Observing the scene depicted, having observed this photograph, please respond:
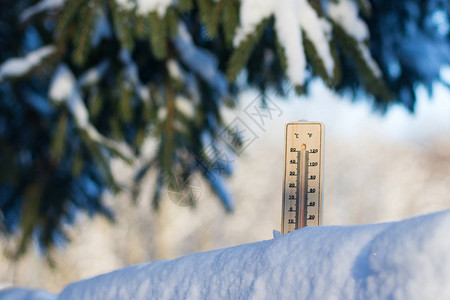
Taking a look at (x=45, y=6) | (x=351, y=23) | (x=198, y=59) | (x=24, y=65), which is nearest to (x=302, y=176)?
(x=351, y=23)

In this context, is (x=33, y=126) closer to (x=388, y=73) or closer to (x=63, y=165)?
(x=63, y=165)

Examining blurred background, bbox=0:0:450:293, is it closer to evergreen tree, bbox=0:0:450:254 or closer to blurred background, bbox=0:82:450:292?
evergreen tree, bbox=0:0:450:254

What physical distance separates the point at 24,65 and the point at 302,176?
7.85 ft

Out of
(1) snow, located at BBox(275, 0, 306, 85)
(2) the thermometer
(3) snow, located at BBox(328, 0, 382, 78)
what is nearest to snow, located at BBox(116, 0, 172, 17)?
(1) snow, located at BBox(275, 0, 306, 85)

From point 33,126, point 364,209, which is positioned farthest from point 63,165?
point 364,209

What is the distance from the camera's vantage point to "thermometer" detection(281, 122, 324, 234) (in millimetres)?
1834

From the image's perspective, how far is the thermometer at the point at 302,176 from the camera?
1834mm

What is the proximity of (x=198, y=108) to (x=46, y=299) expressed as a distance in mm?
1605

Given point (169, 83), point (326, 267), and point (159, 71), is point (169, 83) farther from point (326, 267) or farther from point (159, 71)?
point (326, 267)

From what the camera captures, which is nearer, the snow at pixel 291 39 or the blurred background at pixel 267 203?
the snow at pixel 291 39

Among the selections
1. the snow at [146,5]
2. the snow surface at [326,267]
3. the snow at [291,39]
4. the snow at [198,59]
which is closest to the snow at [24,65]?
the snow at [146,5]

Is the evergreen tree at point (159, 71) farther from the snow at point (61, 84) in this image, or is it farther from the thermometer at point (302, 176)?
the thermometer at point (302, 176)

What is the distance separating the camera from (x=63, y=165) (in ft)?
14.7

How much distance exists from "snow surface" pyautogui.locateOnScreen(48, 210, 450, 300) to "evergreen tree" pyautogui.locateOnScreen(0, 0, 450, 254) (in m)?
1.50
